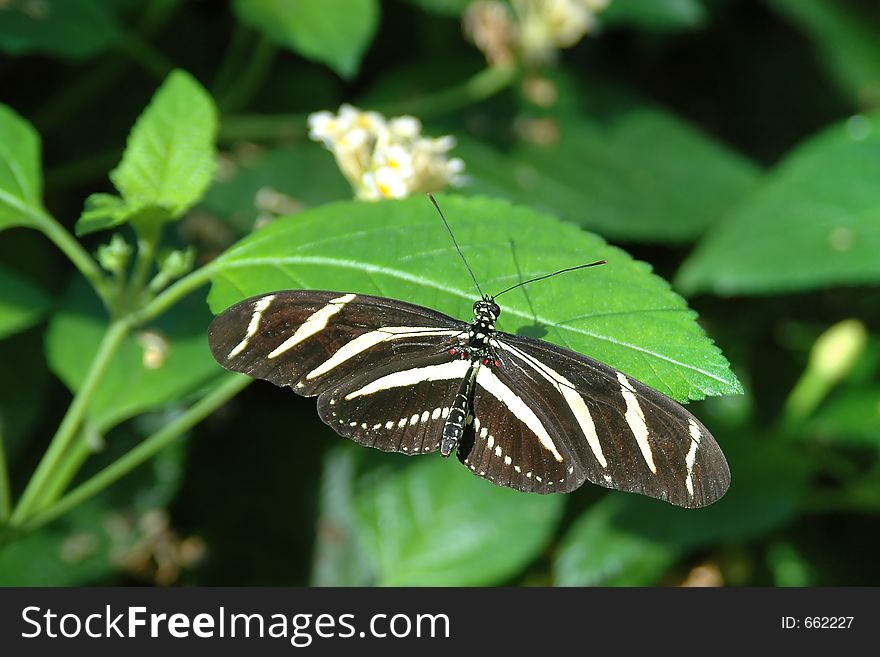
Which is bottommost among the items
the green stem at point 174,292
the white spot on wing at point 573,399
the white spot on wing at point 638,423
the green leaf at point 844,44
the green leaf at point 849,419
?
the white spot on wing at point 638,423

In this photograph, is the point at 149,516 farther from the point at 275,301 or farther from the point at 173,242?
the point at 275,301

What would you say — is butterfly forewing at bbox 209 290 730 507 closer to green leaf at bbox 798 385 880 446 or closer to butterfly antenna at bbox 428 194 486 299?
butterfly antenna at bbox 428 194 486 299

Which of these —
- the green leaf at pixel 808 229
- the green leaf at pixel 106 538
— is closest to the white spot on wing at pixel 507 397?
the green leaf at pixel 808 229

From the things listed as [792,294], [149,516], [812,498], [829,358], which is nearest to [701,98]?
[792,294]

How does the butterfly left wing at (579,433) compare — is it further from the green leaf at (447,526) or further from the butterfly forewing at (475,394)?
the green leaf at (447,526)

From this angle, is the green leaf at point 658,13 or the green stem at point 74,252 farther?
the green leaf at point 658,13

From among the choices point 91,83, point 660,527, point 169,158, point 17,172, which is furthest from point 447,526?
point 91,83
